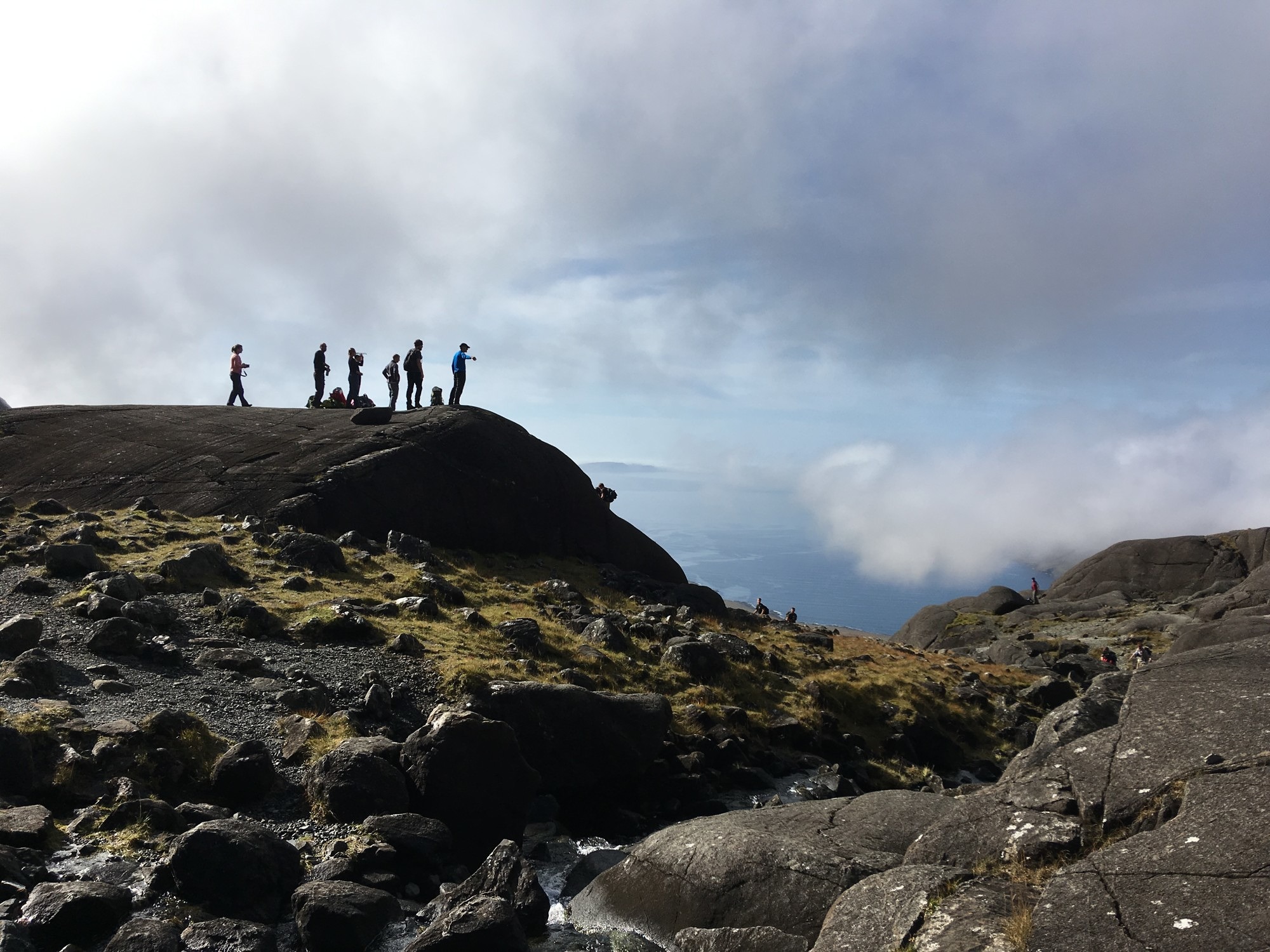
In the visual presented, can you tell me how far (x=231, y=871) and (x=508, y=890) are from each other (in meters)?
4.18

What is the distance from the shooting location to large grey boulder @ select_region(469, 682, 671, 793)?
20.8m

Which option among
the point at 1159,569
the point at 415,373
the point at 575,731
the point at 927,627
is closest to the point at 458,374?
the point at 415,373

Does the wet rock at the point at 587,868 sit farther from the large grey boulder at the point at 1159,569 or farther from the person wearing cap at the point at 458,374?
the large grey boulder at the point at 1159,569

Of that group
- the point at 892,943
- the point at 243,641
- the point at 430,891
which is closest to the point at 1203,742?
the point at 892,943

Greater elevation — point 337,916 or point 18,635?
point 18,635

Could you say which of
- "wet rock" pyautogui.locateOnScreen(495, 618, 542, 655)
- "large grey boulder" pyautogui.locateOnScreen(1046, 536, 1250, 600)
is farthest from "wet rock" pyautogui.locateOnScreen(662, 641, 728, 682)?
"large grey boulder" pyautogui.locateOnScreen(1046, 536, 1250, 600)

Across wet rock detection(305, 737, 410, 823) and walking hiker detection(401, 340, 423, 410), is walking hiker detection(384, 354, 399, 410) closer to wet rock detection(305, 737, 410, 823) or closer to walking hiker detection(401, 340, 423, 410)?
walking hiker detection(401, 340, 423, 410)

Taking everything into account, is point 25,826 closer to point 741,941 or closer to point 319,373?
point 741,941

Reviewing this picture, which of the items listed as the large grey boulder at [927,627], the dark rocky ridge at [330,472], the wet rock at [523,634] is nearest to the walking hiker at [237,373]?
the dark rocky ridge at [330,472]

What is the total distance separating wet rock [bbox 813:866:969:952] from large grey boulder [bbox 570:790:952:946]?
1.32 m

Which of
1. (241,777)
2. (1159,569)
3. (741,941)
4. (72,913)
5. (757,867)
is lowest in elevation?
(741,941)

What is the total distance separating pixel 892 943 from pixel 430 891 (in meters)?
8.42

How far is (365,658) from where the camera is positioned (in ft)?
79.3

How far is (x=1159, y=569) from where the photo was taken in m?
92.2
